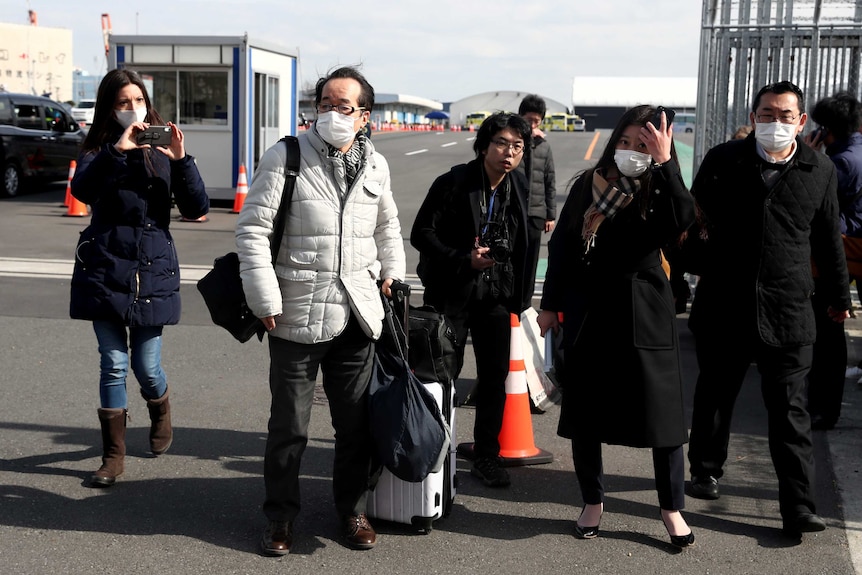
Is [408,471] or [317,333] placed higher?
[317,333]

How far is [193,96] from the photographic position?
58.2 feet

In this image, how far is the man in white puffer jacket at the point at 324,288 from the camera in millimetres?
4027

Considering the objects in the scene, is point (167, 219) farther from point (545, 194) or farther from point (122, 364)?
point (545, 194)

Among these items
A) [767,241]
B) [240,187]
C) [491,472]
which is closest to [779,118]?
[767,241]

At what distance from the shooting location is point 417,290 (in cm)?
1045

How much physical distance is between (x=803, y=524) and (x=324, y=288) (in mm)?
2169

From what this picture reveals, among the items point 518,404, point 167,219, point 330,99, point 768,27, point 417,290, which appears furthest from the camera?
point 417,290

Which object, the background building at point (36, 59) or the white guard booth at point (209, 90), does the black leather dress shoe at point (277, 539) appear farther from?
the background building at point (36, 59)

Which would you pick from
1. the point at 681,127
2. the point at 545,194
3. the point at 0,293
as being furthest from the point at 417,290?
the point at 681,127

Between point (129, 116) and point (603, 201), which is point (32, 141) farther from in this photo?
point (603, 201)

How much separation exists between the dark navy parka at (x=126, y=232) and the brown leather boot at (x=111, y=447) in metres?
0.44

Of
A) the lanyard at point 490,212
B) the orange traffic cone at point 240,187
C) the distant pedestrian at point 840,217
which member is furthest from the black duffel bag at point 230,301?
the orange traffic cone at point 240,187

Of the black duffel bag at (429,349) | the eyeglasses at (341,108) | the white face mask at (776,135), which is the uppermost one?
the eyeglasses at (341,108)

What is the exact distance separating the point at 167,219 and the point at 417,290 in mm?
5626
